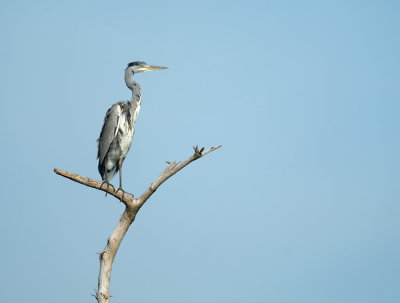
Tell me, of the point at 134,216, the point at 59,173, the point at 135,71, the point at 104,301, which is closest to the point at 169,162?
the point at 134,216

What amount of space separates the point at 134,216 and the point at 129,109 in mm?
2736

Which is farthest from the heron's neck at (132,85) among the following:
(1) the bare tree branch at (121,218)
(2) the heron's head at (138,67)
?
(1) the bare tree branch at (121,218)

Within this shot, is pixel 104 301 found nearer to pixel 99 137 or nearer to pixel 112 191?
pixel 112 191

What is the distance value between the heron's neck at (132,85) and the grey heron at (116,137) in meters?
0.15

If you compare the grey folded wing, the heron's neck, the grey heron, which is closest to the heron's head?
the heron's neck

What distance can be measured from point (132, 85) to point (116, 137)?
4.31 feet

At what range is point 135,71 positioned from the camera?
42.8 feet

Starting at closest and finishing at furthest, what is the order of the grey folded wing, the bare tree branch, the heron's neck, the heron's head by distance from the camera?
the bare tree branch, the grey folded wing, the heron's neck, the heron's head

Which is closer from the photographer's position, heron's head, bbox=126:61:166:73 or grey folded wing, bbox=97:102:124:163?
grey folded wing, bbox=97:102:124:163

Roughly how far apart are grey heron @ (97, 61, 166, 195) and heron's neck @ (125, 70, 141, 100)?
0.15 meters

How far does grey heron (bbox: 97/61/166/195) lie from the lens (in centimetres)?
1189

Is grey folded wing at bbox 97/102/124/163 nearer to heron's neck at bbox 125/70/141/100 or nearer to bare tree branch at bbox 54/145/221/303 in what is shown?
heron's neck at bbox 125/70/141/100

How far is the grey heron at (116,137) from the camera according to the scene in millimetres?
11891

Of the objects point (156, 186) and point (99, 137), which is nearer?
point (156, 186)
